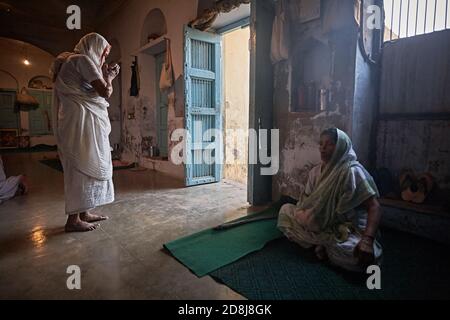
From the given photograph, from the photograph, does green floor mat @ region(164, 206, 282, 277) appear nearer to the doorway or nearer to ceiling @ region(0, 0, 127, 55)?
the doorway

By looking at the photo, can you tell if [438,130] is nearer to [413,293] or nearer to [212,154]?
[413,293]

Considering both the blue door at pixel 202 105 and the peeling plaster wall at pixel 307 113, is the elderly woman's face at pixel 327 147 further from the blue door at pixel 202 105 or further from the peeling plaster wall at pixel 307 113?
the blue door at pixel 202 105

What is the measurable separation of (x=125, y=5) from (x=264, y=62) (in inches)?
196

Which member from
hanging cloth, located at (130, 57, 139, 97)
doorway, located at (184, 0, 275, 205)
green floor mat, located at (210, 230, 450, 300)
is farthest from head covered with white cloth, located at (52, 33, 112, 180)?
hanging cloth, located at (130, 57, 139, 97)

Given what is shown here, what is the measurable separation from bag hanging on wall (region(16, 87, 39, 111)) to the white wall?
0.62ft

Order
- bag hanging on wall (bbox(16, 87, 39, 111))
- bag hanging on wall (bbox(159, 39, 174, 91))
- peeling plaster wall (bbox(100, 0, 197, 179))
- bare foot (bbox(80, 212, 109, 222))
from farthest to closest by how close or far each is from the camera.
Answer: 1. bag hanging on wall (bbox(16, 87, 39, 111))
2. bag hanging on wall (bbox(159, 39, 174, 91))
3. peeling plaster wall (bbox(100, 0, 197, 179))
4. bare foot (bbox(80, 212, 109, 222))

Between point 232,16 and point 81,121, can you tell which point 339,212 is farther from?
point 232,16

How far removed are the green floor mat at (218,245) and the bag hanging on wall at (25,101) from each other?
10846 millimetres

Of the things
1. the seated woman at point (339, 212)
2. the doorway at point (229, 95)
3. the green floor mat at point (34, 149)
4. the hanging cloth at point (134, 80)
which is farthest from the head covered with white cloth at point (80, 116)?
the green floor mat at point (34, 149)

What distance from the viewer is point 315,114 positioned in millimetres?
2965

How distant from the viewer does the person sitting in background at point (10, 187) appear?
3.47 meters

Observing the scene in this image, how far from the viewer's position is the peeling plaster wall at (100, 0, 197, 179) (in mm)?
4789

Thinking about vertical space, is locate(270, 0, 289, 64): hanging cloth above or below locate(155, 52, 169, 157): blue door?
above

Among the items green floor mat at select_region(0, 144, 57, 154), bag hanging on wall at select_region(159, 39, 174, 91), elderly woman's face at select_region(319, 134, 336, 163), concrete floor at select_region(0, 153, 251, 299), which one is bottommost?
concrete floor at select_region(0, 153, 251, 299)
